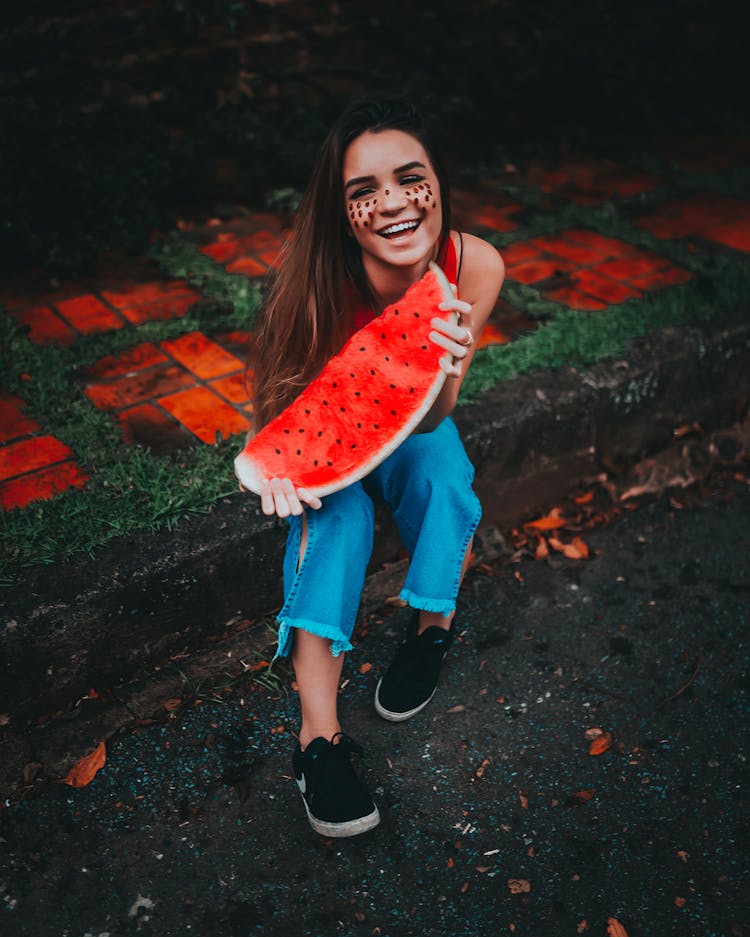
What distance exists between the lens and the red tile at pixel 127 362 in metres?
3.56

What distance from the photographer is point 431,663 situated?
266 centimetres

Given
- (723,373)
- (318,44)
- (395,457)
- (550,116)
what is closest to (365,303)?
(395,457)

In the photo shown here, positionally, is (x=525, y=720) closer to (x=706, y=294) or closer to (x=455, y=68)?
(x=706, y=294)

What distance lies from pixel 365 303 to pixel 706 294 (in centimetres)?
214

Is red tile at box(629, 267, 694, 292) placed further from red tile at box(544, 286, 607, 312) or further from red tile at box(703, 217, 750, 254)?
red tile at box(703, 217, 750, 254)

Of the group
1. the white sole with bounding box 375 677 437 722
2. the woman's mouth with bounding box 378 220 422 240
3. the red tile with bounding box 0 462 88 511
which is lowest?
the white sole with bounding box 375 677 437 722

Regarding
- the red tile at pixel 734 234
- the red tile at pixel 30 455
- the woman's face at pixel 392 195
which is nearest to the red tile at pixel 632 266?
the red tile at pixel 734 234

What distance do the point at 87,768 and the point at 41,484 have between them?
94 cm

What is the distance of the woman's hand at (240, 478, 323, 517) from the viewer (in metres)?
2.13

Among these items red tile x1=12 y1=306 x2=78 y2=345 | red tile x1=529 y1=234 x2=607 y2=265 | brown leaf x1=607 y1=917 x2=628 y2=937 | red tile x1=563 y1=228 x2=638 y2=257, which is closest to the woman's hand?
brown leaf x1=607 y1=917 x2=628 y2=937

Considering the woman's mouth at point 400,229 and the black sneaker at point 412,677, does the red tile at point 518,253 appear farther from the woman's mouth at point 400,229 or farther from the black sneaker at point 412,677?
the black sneaker at point 412,677

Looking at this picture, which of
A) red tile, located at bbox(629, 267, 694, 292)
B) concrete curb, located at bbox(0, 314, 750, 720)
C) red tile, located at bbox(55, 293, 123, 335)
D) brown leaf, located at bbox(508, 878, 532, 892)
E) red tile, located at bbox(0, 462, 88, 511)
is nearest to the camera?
brown leaf, located at bbox(508, 878, 532, 892)

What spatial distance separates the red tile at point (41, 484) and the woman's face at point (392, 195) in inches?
50.9

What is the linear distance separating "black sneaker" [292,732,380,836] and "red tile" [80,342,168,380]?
185 cm
